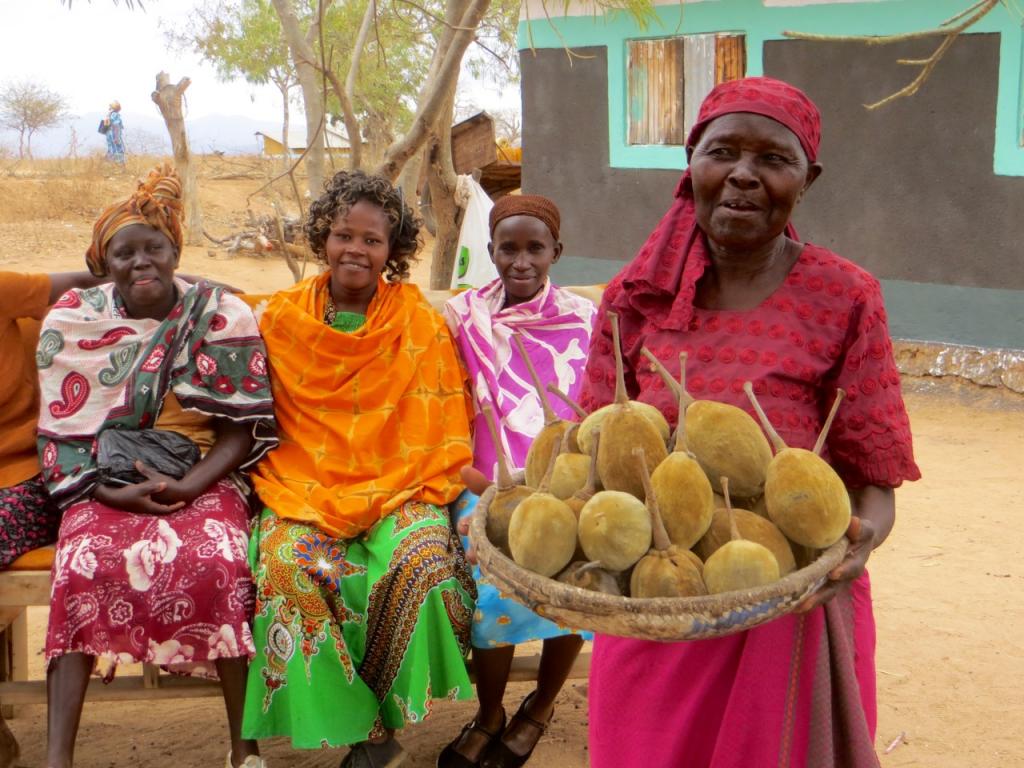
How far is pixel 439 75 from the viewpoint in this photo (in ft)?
16.3

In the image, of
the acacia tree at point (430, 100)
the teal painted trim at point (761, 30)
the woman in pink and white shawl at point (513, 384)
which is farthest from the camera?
the teal painted trim at point (761, 30)

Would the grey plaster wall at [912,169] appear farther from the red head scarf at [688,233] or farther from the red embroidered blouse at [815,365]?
the red embroidered blouse at [815,365]

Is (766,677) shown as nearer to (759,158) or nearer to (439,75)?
(759,158)

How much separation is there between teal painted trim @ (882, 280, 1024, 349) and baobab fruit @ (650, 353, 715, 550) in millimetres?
7682

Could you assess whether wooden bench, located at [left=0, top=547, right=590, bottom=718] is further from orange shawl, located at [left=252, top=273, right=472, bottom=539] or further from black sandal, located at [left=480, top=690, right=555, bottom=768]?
orange shawl, located at [left=252, top=273, right=472, bottom=539]

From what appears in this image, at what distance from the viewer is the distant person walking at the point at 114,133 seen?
26938mm

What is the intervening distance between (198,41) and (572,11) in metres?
18.5

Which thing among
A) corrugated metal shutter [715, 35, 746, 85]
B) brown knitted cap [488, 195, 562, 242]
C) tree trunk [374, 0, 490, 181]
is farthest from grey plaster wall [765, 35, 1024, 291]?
brown knitted cap [488, 195, 562, 242]

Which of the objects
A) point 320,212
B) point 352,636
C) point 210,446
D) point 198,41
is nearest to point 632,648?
point 352,636

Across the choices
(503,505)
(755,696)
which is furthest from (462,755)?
(503,505)

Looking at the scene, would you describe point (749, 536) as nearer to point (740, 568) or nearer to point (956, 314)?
point (740, 568)

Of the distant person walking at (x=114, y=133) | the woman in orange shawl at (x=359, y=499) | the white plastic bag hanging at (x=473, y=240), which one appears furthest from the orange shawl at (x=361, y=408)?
the distant person walking at (x=114, y=133)

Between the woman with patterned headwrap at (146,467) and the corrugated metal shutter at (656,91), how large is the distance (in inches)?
276

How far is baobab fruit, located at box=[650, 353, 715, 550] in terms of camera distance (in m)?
1.74
